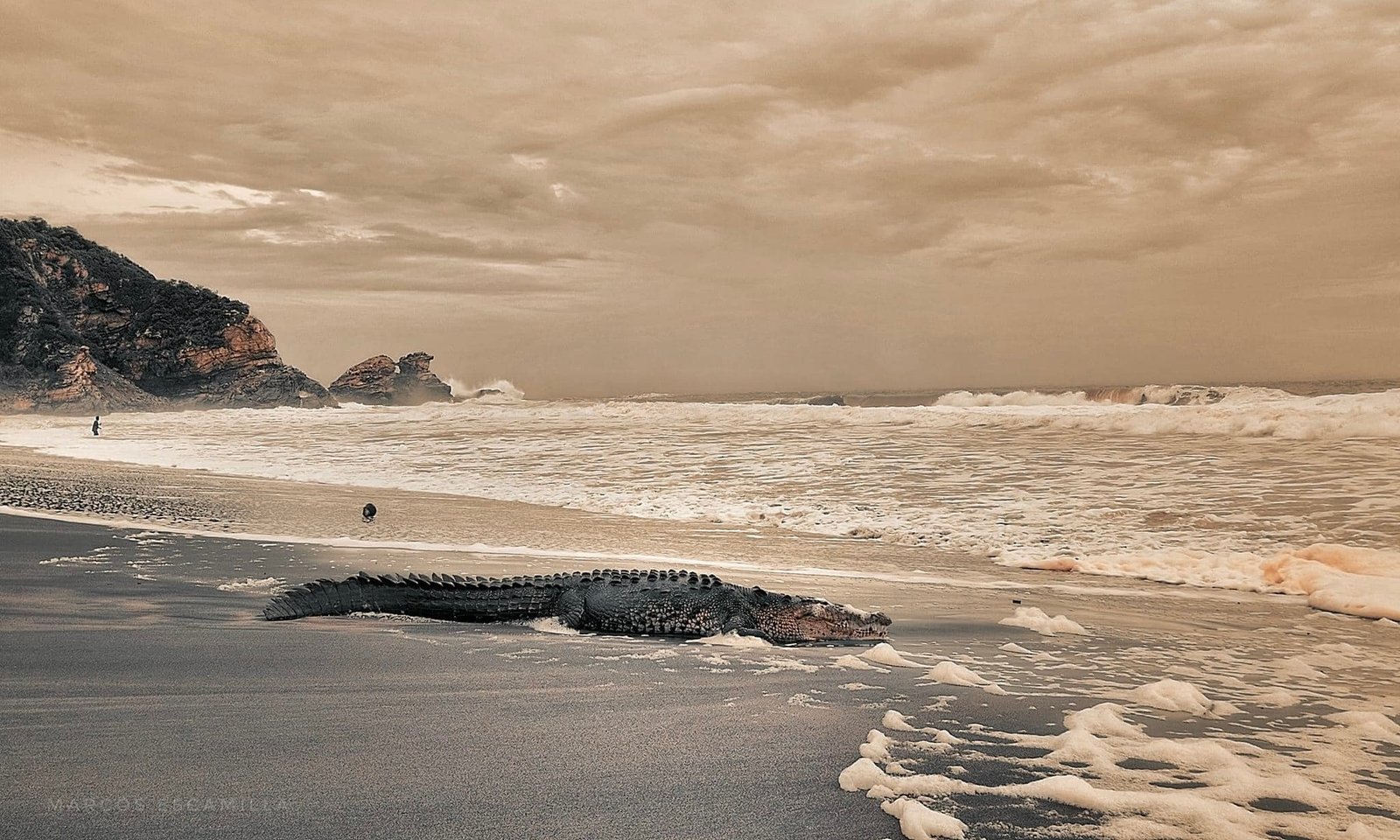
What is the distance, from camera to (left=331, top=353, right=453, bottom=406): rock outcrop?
258 ft

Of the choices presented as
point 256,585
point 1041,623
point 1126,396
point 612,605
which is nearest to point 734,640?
point 612,605

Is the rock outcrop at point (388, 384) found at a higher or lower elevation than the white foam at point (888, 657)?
higher

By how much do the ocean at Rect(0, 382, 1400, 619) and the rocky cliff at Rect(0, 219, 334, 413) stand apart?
55.0 metres

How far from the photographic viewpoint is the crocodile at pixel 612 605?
15.7 ft

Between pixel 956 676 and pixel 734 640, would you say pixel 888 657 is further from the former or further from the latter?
pixel 734 640

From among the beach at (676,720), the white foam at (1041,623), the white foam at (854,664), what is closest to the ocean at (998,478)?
the beach at (676,720)

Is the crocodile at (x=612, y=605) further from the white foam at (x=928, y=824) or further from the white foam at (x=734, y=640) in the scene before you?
the white foam at (x=928, y=824)

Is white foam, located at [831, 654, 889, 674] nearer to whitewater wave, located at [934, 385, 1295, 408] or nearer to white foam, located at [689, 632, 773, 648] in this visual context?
white foam, located at [689, 632, 773, 648]

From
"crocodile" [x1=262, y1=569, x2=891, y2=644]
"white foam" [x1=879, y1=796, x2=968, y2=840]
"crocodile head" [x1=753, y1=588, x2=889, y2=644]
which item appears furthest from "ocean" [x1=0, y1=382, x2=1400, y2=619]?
"white foam" [x1=879, y1=796, x2=968, y2=840]

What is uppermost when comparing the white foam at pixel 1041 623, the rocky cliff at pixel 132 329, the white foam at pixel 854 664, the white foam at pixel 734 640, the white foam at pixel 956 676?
the rocky cliff at pixel 132 329

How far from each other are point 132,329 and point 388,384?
79.7 feet

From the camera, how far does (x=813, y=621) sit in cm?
480

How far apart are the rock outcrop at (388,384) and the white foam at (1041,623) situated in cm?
7691

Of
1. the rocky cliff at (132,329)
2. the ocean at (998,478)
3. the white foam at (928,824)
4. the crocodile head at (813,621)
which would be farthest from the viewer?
the rocky cliff at (132,329)
